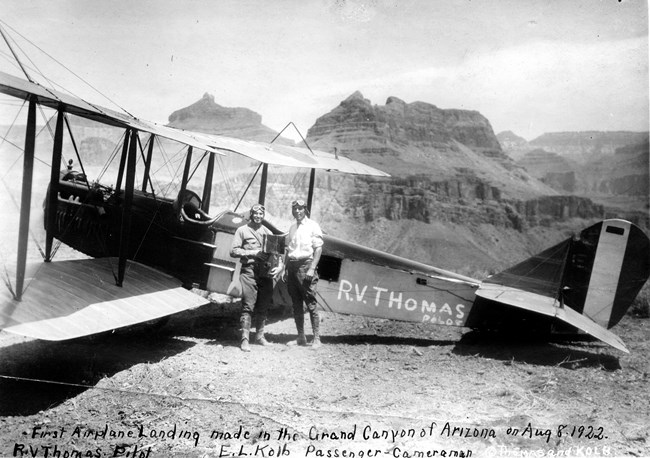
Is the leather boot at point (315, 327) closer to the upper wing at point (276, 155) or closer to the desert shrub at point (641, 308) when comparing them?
the upper wing at point (276, 155)

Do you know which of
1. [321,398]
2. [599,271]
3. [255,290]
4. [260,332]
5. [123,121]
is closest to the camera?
[321,398]

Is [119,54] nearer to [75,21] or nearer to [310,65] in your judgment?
[75,21]

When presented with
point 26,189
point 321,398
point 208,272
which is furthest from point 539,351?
point 26,189

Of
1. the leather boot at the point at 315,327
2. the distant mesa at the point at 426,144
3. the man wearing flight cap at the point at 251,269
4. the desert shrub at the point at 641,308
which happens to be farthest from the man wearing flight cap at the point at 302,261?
the distant mesa at the point at 426,144

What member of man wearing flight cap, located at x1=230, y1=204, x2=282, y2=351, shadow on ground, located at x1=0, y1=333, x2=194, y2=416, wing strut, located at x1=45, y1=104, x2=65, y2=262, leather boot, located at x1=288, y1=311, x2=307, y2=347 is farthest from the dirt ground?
wing strut, located at x1=45, y1=104, x2=65, y2=262

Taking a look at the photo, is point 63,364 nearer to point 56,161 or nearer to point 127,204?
point 127,204

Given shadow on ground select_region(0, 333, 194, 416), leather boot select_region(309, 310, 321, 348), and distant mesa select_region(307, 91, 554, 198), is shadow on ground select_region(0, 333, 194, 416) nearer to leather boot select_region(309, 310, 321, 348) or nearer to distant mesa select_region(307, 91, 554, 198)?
leather boot select_region(309, 310, 321, 348)
